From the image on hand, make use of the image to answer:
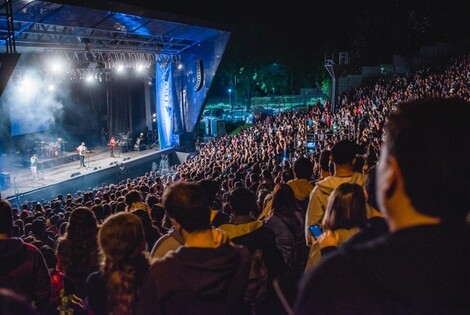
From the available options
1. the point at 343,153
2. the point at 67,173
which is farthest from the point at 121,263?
the point at 67,173

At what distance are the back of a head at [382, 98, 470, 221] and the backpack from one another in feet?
8.45

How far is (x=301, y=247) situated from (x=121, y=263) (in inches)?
93.5

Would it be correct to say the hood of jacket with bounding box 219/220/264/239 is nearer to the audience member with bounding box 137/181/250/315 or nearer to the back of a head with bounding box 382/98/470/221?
the audience member with bounding box 137/181/250/315

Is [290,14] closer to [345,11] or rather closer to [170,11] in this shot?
[345,11]

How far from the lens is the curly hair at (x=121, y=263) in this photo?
7.50 ft

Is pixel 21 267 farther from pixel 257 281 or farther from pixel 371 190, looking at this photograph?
pixel 371 190

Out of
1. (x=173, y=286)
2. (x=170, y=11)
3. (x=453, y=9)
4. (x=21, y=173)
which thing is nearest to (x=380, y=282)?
(x=173, y=286)

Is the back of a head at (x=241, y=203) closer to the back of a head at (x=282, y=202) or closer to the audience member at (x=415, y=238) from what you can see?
the back of a head at (x=282, y=202)

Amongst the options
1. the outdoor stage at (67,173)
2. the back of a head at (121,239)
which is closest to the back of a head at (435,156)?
the back of a head at (121,239)

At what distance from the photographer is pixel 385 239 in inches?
40.4

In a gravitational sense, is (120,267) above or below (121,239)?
below

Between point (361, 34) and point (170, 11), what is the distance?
930 inches

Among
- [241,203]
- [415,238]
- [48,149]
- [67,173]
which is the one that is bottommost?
[67,173]

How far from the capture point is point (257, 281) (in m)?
3.55
